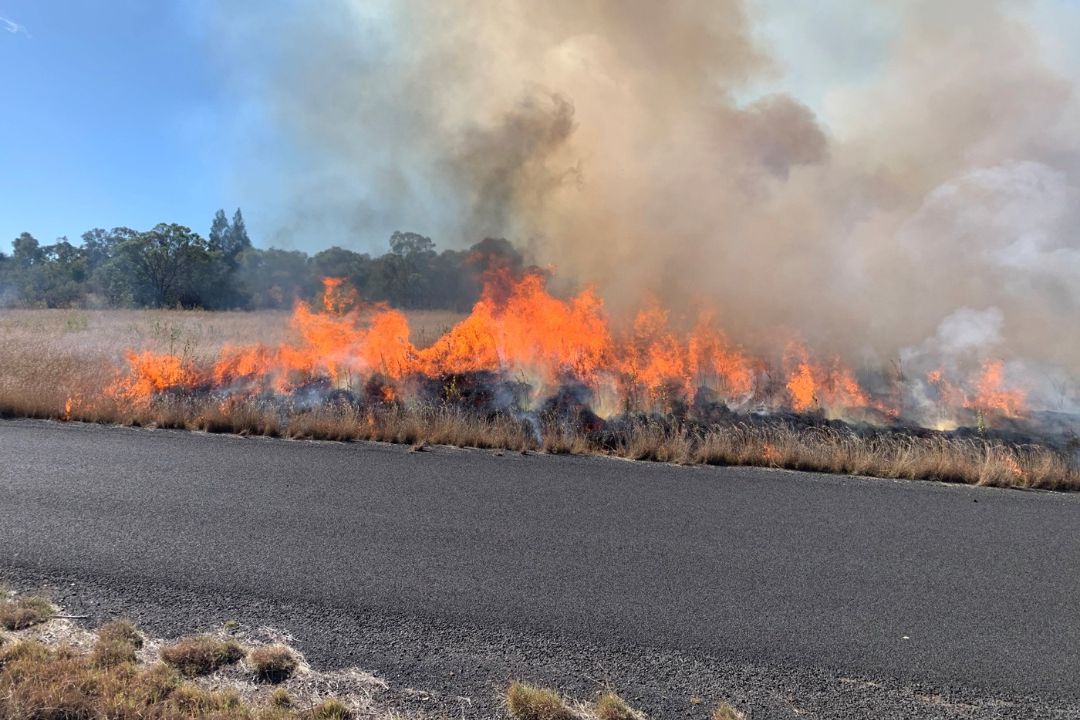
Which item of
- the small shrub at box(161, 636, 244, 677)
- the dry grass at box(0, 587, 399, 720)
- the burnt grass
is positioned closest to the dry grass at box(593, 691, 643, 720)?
the dry grass at box(0, 587, 399, 720)

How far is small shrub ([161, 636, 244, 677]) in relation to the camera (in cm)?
305

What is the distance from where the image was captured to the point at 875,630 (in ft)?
12.0

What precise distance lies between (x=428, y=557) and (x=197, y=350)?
40.5 ft

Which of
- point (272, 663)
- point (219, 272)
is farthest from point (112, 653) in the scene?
point (219, 272)

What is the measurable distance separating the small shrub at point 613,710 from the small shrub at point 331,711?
1.15m

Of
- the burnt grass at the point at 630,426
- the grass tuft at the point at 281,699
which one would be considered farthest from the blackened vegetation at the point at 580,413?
the grass tuft at the point at 281,699

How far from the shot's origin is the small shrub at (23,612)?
11.0ft

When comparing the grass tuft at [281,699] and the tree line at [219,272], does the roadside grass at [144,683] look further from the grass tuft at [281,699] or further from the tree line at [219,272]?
the tree line at [219,272]

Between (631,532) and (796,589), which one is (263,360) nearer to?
(631,532)

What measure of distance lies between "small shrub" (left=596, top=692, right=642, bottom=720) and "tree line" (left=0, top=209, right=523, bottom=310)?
12.3 meters

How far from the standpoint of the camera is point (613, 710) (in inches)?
112

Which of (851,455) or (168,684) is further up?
(851,455)

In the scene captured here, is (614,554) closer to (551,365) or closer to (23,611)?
(23,611)

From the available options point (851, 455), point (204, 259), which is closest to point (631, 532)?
point (851, 455)
